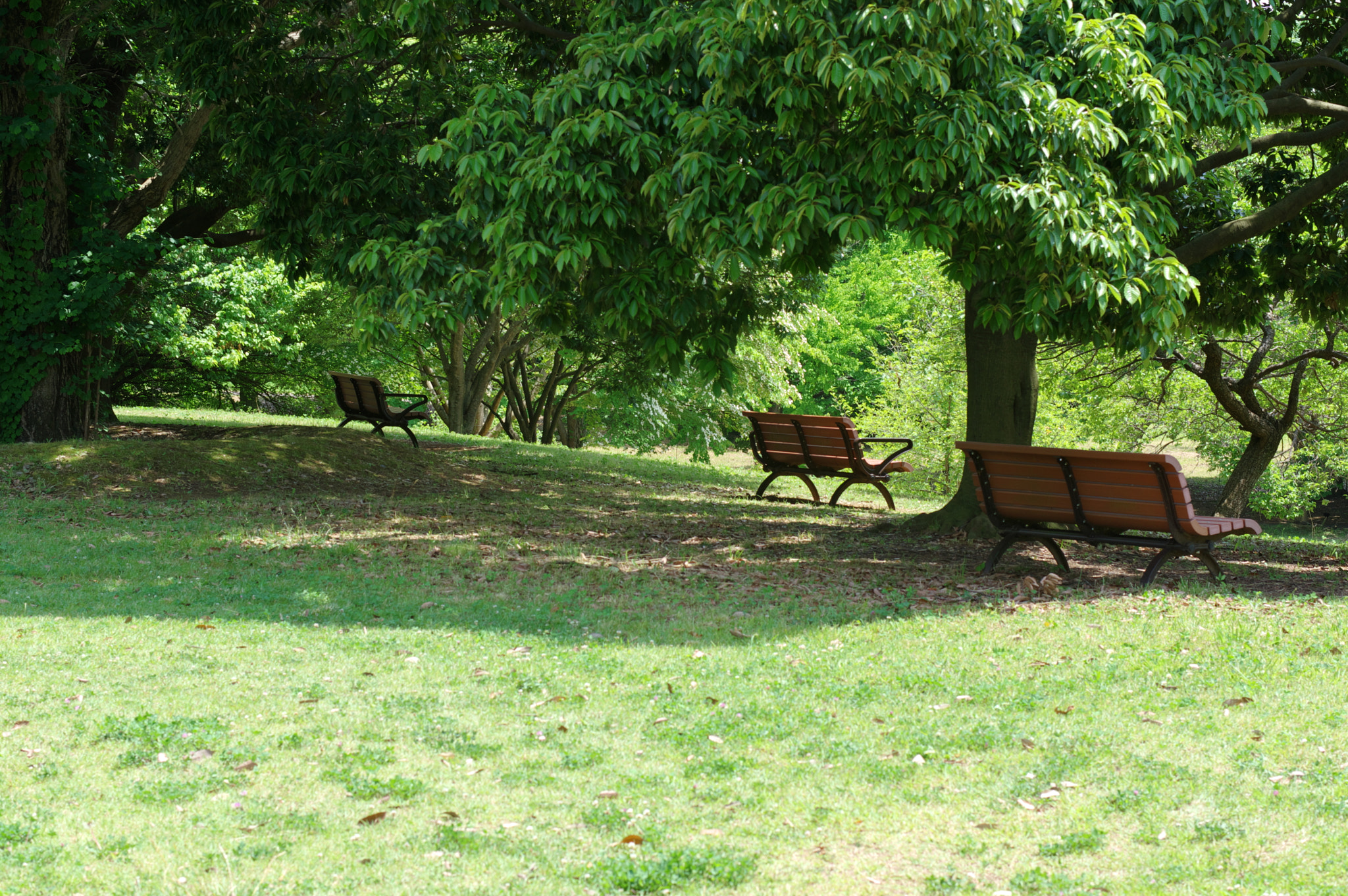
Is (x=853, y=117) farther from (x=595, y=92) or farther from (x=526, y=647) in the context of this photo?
(x=526, y=647)

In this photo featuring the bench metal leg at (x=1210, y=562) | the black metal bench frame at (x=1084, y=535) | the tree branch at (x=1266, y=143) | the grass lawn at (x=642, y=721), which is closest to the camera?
the grass lawn at (x=642, y=721)

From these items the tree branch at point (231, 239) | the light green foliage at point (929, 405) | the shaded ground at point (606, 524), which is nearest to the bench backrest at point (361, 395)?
the shaded ground at point (606, 524)

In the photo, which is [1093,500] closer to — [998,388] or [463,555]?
[998,388]

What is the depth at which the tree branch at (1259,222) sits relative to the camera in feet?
32.3

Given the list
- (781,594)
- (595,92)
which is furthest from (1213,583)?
(595,92)

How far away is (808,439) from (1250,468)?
8.62 m

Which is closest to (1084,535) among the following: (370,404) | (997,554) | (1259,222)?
(997,554)

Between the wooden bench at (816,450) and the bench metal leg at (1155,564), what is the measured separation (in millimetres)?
4944

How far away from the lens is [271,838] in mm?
3520

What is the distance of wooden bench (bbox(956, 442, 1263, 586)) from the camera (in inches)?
293

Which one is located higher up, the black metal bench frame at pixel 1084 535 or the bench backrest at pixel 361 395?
the bench backrest at pixel 361 395

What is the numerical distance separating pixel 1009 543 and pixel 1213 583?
1.41 m

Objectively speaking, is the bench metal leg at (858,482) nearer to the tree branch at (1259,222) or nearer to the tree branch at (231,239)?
the tree branch at (1259,222)

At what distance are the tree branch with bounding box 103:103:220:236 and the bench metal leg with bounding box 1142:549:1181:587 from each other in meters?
10.8
